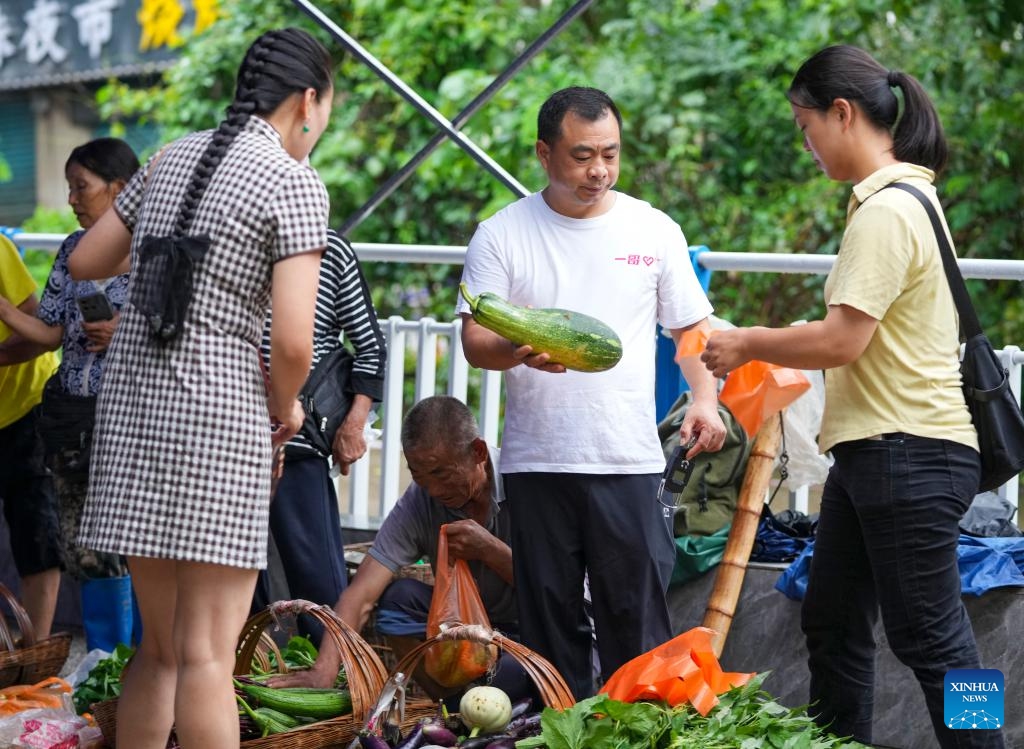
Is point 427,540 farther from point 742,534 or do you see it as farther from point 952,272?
point 952,272

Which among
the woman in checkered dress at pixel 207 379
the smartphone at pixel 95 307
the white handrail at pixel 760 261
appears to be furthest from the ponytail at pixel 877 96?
the smartphone at pixel 95 307

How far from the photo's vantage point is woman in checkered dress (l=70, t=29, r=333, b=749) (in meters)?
2.90

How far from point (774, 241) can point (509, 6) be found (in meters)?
2.77

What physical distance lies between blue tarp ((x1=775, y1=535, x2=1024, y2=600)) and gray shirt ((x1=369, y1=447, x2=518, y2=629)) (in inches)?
34.7

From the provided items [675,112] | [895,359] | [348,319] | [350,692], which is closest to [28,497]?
[348,319]

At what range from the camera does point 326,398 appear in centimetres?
438

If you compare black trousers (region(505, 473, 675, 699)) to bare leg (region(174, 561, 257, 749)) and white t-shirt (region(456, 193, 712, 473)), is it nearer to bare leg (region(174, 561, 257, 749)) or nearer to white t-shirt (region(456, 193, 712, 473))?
white t-shirt (region(456, 193, 712, 473))

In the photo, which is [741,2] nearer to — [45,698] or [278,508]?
[278,508]

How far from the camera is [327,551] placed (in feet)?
14.5

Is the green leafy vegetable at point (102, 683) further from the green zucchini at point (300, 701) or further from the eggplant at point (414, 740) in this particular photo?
the eggplant at point (414, 740)

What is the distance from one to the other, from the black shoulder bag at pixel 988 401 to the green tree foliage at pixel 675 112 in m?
A: 4.49

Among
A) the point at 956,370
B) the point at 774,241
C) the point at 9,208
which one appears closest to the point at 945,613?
the point at 956,370

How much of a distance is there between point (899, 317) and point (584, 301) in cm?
79

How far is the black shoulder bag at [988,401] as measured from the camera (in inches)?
130
